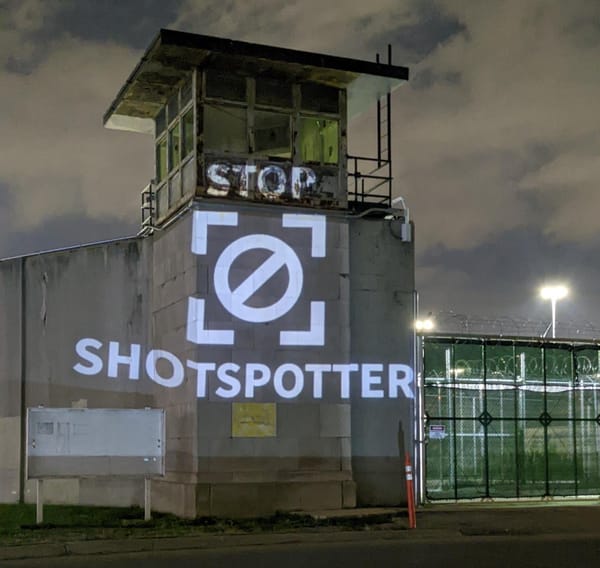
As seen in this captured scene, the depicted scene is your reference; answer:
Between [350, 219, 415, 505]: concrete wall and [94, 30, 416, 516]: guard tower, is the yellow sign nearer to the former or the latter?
[94, 30, 416, 516]: guard tower

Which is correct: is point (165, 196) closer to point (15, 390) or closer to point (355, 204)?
point (355, 204)

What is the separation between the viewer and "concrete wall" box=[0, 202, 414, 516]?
1691 cm

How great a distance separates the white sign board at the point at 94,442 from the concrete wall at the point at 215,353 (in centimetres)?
136

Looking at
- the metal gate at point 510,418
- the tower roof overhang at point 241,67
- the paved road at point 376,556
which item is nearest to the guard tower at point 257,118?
the tower roof overhang at point 241,67

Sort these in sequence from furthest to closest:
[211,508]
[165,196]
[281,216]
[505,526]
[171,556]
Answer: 1. [165,196]
2. [281,216]
3. [211,508]
4. [505,526]
5. [171,556]

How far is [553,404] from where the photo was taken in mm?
20016

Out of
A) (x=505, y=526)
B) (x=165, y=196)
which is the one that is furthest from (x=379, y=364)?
(x=165, y=196)

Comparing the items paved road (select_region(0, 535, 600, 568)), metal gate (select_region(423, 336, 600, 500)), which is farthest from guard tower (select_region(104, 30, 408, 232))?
paved road (select_region(0, 535, 600, 568))

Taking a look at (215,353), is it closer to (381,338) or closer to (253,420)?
(253,420)

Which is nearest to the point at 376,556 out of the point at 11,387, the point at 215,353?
the point at 215,353

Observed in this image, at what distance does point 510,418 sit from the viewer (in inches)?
771

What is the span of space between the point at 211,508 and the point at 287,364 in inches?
113

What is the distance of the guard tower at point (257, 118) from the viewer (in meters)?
17.4

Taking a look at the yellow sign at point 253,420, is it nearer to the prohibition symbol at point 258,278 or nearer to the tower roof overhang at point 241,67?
the prohibition symbol at point 258,278
